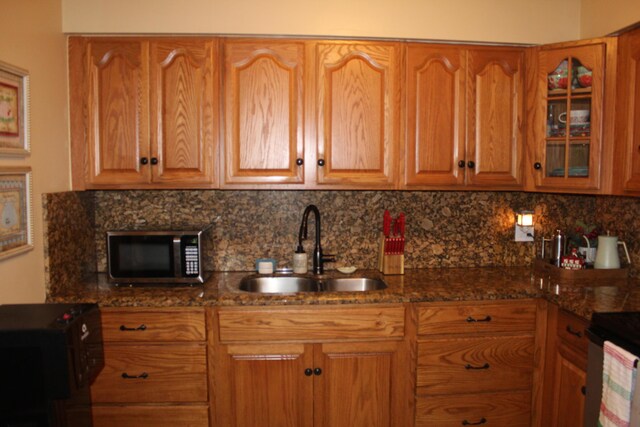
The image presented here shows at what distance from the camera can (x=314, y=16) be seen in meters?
2.54

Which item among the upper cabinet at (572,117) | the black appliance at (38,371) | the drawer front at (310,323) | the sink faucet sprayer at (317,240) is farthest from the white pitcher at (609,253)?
the black appliance at (38,371)

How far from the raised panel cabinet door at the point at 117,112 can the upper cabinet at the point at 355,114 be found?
2.74ft

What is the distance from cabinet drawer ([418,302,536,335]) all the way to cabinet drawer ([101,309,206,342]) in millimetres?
1037

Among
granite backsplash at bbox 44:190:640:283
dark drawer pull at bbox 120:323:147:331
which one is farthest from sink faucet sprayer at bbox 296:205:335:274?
dark drawer pull at bbox 120:323:147:331

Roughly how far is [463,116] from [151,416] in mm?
2079

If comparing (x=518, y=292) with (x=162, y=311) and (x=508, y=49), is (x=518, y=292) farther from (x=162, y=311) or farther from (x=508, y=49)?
(x=162, y=311)

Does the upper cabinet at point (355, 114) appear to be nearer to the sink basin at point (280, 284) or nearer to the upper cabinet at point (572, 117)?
the sink basin at point (280, 284)

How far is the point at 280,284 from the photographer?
9.25 feet

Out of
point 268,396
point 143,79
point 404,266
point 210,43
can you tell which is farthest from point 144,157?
point 404,266

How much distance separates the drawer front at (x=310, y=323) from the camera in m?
2.34

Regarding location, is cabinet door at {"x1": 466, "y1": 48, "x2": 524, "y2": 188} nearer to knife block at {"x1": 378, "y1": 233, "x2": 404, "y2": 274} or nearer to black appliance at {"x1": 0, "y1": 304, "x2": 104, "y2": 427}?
knife block at {"x1": 378, "y1": 233, "x2": 404, "y2": 274}

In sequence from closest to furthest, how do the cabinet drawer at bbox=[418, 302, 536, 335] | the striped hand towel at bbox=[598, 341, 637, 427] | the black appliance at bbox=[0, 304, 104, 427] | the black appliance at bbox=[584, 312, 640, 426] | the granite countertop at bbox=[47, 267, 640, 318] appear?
the black appliance at bbox=[0, 304, 104, 427] → the striped hand towel at bbox=[598, 341, 637, 427] → the black appliance at bbox=[584, 312, 640, 426] → the granite countertop at bbox=[47, 267, 640, 318] → the cabinet drawer at bbox=[418, 302, 536, 335]

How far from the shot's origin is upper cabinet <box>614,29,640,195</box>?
235 cm

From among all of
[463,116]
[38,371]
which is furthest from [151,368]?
[463,116]
